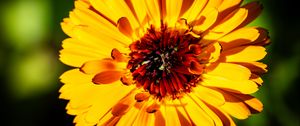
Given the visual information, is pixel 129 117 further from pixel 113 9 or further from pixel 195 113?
pixel 113 9

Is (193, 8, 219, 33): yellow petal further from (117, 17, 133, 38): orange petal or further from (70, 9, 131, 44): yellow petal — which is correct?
(70, 9, 131, 44): yellow petal

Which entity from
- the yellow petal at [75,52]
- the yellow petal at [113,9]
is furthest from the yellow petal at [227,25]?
the yellow petal at [75,52]

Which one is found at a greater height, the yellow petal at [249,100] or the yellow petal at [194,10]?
the yellow petal at [194,10]

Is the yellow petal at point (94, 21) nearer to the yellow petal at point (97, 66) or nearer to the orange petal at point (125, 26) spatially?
the orange petal at point (125, 26)

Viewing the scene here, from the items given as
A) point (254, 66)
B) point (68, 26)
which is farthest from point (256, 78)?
point (68, 26)

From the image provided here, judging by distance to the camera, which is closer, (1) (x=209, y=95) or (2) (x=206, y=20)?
(2) (x=206, y=20)

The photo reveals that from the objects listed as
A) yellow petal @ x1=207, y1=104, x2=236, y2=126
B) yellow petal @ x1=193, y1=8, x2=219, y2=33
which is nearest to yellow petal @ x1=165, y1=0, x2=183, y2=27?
yellow petal @ x1=193, y1=8, x2=219, y2=33

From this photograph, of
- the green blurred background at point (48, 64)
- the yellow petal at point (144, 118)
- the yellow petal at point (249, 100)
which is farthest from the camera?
the green blurred background at point (48, 64)
